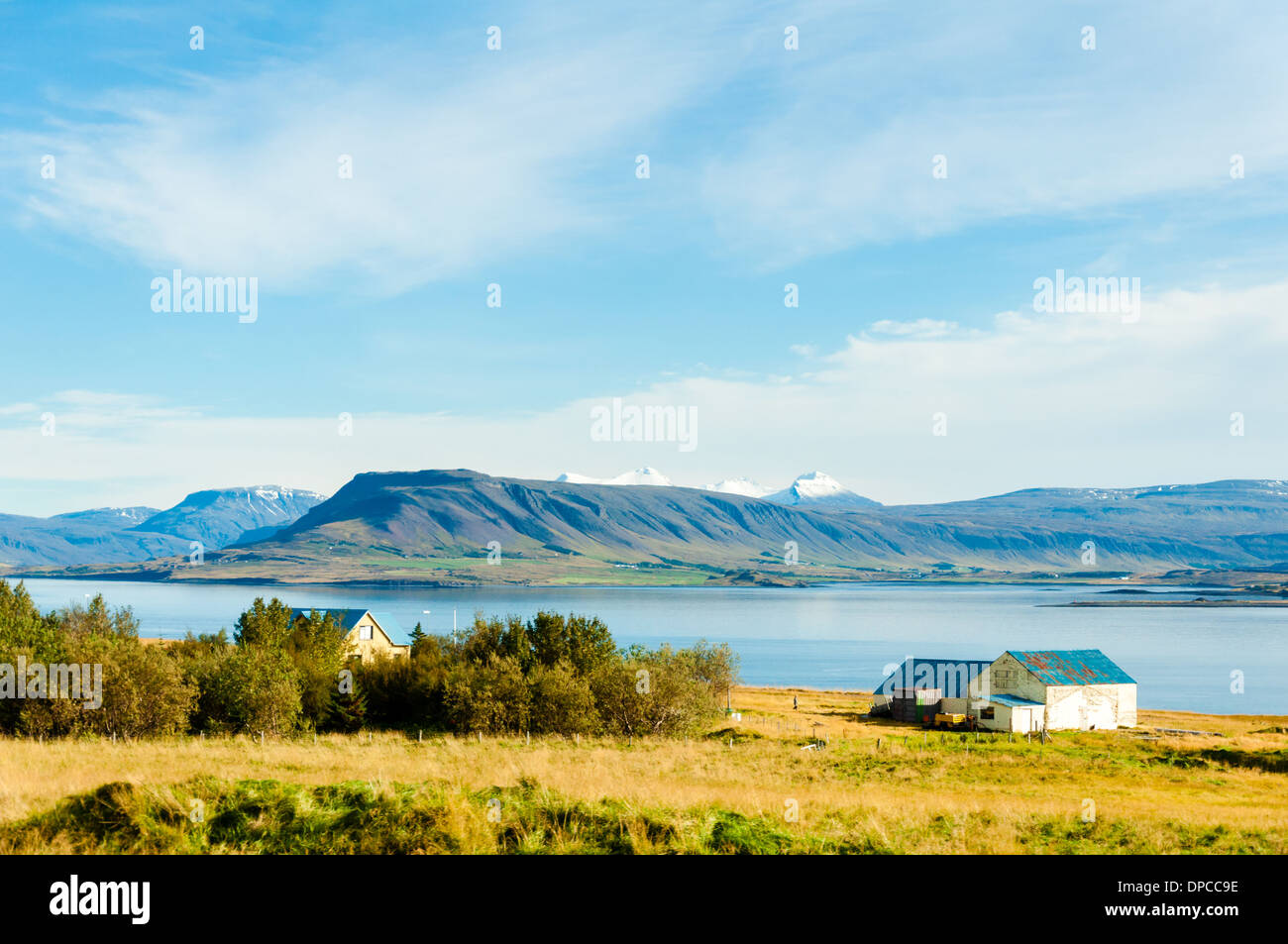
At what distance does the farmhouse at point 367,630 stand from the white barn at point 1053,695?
142 feet

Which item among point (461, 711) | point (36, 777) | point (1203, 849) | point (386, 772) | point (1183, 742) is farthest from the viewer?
point (1183, 742)

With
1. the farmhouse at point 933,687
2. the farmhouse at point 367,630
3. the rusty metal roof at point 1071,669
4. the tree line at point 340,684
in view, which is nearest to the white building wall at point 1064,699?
the rusty metal roof at point 1071,669

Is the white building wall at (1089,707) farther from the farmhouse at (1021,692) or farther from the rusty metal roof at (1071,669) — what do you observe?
the rusty metal roof at (1071,669)

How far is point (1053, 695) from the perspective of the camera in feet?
236

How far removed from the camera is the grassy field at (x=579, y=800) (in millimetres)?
13375

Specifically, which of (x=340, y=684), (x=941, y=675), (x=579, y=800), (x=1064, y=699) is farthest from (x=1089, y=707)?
(x=579, y=800)

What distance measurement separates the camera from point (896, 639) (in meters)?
185

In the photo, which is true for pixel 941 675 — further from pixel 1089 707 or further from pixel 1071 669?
pixel 1089 707

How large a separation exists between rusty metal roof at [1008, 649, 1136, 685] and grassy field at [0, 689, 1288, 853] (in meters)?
30.9

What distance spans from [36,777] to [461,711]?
2450 centimetres

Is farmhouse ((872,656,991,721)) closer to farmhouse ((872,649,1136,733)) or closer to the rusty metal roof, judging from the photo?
farmhouse ((872,649,1136,733))
